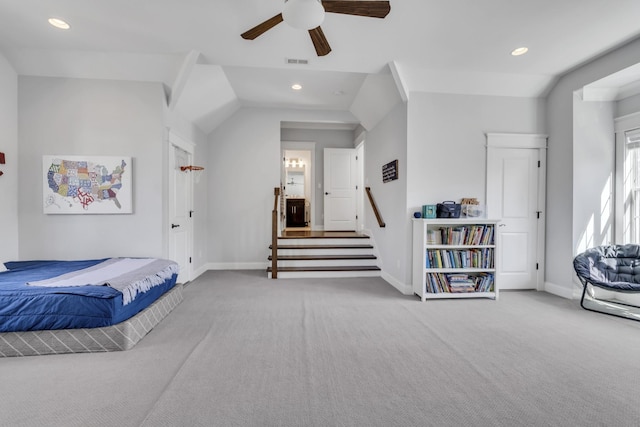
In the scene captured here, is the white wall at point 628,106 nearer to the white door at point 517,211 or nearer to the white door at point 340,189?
the white door at point 517,211

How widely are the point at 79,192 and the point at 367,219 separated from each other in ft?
14.7

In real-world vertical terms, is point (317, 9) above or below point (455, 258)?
above

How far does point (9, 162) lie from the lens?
3309 mm

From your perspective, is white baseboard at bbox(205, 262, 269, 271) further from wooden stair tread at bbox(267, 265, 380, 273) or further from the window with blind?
the window with blind

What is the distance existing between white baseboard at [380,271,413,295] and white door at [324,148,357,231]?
2529mm

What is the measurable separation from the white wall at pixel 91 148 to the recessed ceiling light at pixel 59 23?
2.33 feet

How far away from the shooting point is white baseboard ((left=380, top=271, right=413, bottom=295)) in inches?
153

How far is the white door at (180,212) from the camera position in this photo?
153 inches

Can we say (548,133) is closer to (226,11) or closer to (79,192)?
(226,11)

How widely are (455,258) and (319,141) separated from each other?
4376 millimetres

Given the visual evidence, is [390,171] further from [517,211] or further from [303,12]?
[303,12]

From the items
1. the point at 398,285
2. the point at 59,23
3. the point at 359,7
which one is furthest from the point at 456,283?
the point at 59,23

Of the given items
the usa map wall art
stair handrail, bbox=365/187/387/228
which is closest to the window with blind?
stair handrail, bbox=365/187/387/228

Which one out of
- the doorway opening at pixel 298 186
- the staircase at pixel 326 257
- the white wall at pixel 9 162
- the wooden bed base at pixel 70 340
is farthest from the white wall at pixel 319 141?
the wooden bed base at pixel 70 340
